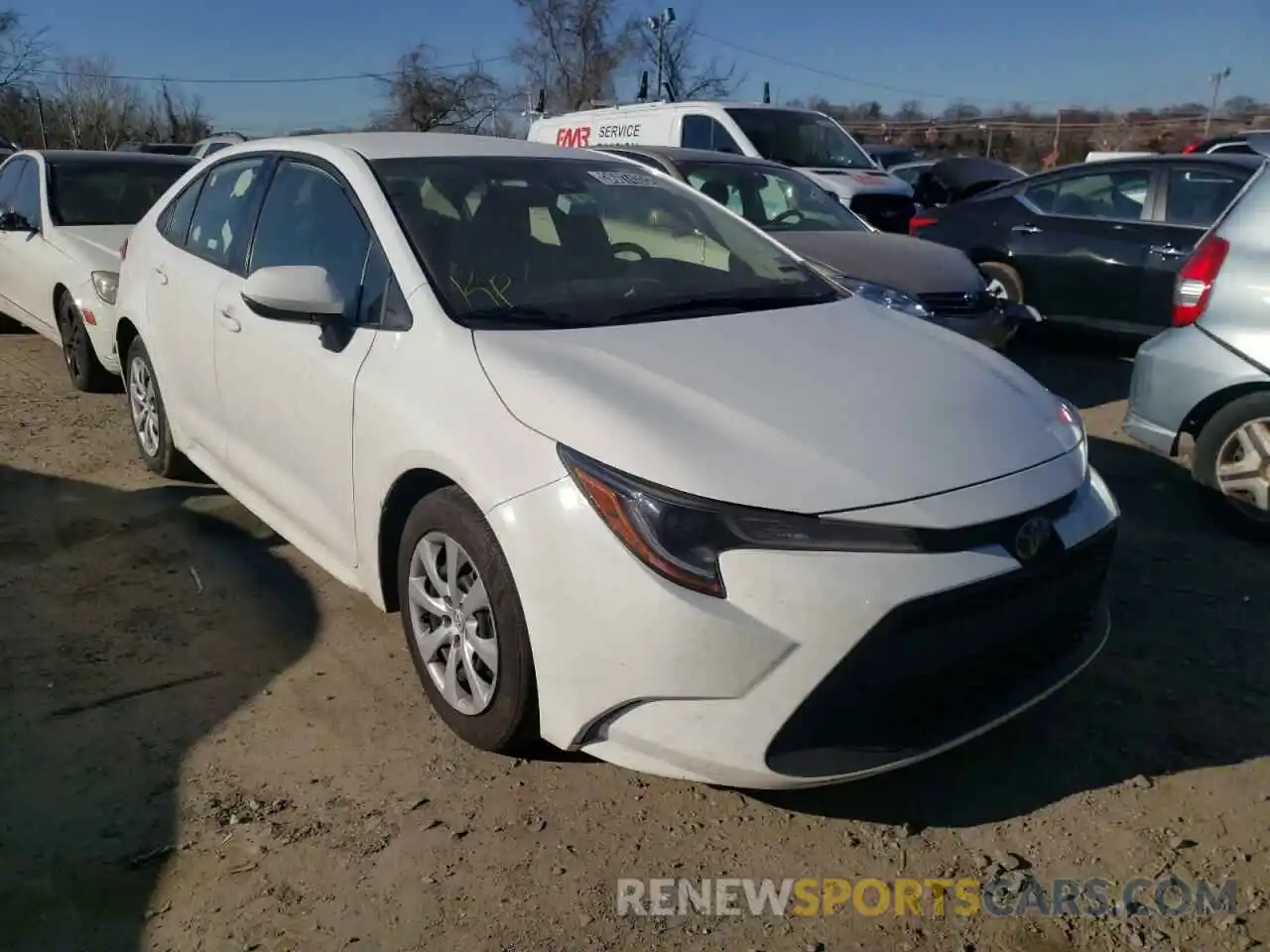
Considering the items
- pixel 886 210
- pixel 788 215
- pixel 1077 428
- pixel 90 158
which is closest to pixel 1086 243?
pixel 788 215

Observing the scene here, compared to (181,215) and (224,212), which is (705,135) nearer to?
(181,215)

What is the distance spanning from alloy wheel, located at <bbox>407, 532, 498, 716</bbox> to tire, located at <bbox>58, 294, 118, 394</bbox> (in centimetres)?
424

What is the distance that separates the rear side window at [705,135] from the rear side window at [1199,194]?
4928 mm

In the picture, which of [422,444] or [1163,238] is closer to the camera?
[422,444]

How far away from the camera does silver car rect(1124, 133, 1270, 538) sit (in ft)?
13.9

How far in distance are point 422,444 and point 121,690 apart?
1.30 m

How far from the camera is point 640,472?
2.34 m

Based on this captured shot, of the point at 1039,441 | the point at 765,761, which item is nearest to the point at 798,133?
the point at 1039,441

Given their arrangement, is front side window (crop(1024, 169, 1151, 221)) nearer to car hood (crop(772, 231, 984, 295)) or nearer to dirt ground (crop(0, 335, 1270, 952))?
car hood (crop(772, 231, 984, 295))

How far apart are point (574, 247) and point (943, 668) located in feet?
6.05

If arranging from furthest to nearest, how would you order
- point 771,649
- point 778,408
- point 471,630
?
point 471,630
point 778,408
point 771,649

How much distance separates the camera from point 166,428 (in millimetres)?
4613

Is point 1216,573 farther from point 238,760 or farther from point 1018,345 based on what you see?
point 1018,345

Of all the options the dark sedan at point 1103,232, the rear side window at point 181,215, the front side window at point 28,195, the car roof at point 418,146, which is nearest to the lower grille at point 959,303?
the dark sedan at point 1103,232
